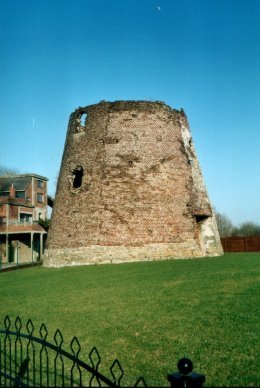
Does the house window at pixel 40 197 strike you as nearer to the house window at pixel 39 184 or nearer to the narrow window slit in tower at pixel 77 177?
the house window at pixel 39 184

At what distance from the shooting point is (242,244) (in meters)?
33.4

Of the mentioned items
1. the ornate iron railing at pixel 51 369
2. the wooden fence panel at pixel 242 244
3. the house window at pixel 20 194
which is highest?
the house window at pixel 20 194

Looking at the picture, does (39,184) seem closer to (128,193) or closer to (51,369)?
(128,193)

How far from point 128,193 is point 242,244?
1676 cm

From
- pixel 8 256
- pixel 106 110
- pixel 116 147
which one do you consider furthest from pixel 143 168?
pixel 8 256

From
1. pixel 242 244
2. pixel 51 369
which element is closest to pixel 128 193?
pixel 51 369

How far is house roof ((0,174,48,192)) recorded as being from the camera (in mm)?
42656

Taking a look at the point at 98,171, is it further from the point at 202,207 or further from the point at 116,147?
the point at 202,207

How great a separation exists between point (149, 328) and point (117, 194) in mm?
14180

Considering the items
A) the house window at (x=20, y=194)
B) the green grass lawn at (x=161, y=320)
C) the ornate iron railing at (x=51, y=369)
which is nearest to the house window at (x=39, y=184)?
the house window at (x=20, y=194)

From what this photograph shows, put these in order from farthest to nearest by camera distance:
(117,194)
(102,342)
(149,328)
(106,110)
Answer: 1. (106,110)
2. (117,194)
3. (149,328)
4. (102,342)

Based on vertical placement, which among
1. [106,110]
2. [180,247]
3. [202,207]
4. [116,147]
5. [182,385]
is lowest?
[182,385]

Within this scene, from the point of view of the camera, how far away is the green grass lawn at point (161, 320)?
4.88 m

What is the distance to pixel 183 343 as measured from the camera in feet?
18.6
